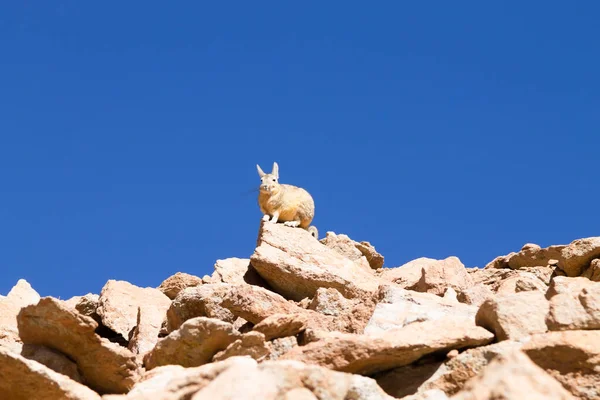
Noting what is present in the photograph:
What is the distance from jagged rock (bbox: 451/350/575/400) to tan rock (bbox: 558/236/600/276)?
8435mm

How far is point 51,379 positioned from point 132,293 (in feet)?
18.1

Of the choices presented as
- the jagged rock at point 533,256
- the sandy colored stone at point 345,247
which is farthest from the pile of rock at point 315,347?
the sandy colored stone at point 345,247

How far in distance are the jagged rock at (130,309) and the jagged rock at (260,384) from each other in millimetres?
4405

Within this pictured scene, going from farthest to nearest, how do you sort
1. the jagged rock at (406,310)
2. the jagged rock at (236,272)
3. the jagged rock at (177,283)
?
the jagged rock at (177,283) → the jagged rock at (236,272) → the jagged rock at (406,310)

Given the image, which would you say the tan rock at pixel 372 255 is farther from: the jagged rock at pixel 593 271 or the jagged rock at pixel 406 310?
the jagged rock at pixel 406 310

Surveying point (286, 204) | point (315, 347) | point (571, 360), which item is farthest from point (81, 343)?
point (286, 204)

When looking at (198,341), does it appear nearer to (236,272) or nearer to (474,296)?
(474,296)

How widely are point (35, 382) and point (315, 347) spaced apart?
2.21 meters

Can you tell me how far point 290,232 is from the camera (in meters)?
15.1

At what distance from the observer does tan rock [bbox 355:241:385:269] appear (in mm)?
18547

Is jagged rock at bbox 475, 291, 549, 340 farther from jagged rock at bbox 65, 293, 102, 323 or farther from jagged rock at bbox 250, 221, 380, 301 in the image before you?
jagged rock at bbox 65, 293, 102, 323

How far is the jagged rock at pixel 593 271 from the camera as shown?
1306 centimetres

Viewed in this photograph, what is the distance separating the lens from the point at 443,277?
13.5 meters

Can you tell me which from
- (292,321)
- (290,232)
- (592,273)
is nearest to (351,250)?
(290,232)
